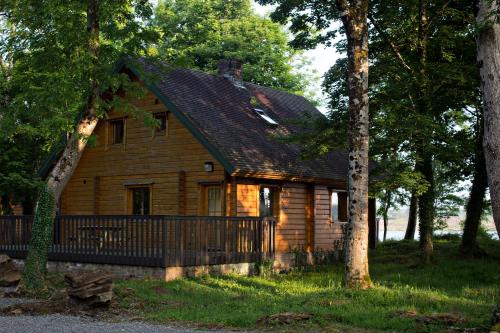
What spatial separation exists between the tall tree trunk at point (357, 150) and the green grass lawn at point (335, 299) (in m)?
0.58

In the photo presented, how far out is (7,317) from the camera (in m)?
11.2

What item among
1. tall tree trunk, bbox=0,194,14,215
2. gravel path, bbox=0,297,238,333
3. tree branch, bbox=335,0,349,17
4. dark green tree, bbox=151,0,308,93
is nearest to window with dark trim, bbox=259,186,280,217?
tree branch, bbox=335,0,349,17

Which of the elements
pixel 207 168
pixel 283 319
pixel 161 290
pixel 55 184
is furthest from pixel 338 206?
pixel 283 319

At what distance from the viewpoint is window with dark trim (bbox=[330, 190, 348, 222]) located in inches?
920

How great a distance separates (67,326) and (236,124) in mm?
12408

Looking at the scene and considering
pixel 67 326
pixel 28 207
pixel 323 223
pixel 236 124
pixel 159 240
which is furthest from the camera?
pixel 28 207

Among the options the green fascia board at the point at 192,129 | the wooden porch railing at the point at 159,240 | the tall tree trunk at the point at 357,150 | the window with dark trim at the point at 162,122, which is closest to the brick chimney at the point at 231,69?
the window with dark trim at the point at 162,122

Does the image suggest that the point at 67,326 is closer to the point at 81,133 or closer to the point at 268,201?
the point at 81,133

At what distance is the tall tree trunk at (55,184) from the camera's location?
14.5 m

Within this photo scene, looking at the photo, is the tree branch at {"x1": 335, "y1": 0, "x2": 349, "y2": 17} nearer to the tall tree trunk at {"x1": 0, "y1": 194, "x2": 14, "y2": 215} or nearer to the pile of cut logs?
the pile of cut logs

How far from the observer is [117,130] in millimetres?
23281

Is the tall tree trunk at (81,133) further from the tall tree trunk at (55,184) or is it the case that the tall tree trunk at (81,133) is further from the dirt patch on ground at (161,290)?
the dirt patch on ground at (161,290)

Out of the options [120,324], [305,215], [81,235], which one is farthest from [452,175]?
[120,324]

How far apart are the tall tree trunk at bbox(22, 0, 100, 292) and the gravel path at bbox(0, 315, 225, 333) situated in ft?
11.1
